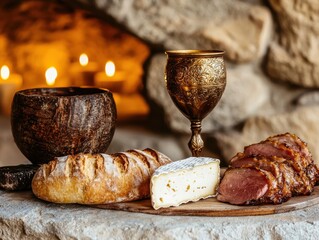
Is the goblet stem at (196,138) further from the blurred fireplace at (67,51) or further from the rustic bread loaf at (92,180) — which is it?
the blurred fireplace at (67,51)

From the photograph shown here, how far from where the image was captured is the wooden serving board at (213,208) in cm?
112

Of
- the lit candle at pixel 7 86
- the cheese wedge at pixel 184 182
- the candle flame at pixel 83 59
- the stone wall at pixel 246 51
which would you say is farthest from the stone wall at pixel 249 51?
the cheese wedge at pixel 184 182

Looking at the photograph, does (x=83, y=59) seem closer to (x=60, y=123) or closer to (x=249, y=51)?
(x=249, y=51)

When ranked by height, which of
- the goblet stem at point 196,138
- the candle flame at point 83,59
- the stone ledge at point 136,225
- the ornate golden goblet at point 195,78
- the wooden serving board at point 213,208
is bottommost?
the stone ledge at point 136,225

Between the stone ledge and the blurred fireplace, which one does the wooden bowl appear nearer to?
the stone ledge

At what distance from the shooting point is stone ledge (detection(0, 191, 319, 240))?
1.07 meters

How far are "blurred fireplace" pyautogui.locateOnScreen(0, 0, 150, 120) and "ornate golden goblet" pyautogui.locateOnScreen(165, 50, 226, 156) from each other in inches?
45.8

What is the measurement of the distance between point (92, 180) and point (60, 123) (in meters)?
0.16

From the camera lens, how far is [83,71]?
2.54 m

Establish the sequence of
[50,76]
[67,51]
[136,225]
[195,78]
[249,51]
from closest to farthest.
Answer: [136,225]
[195,78]
[249,51]
[50,76]
[67,51]

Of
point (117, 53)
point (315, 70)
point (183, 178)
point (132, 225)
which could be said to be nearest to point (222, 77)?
point (183, 178)

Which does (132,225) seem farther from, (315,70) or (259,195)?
(315,70)

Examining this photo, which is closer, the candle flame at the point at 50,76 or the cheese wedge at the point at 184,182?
the cheese wedge at the point at 184,182

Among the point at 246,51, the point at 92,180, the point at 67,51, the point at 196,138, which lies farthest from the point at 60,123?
the point at 67,51
